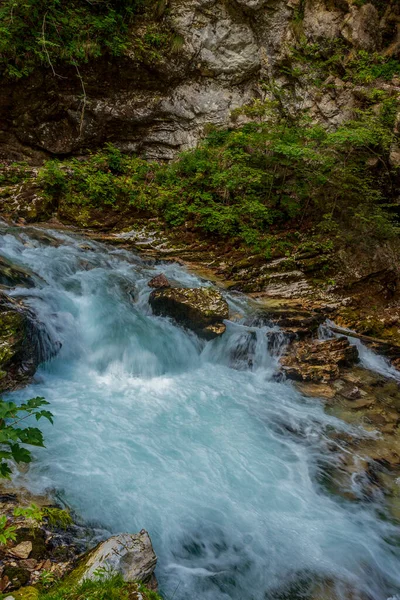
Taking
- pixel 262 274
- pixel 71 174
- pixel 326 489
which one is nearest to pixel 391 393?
pixel 326 489

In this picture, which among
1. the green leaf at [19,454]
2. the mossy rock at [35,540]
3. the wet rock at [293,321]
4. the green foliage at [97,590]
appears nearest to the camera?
the green leaf at [19,454]

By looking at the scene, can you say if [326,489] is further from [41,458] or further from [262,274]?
[262,274]

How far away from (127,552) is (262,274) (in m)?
7.50

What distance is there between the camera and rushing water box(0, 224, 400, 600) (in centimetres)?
310

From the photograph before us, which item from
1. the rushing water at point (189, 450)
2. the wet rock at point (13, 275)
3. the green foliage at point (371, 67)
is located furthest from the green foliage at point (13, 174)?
the green foliage at point (371, 67)

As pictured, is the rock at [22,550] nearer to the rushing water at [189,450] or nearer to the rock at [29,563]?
the rock at [29,563]

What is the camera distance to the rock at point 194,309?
261 inches

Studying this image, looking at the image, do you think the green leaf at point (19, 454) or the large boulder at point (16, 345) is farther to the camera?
the large boulder at point (16, 345)

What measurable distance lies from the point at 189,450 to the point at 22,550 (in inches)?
90.1

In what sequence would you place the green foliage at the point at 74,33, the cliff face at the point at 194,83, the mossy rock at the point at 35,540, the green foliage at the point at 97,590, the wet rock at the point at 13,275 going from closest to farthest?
the green foliage at the point at 97,590 → the mossy rock at the point at 35,540 → the wet rock at the point at 13,275 → the green foliage at the point at 74,33 → the cliff face at the point at 194,83

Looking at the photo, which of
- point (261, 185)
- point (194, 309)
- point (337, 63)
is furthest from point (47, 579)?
point (337, 63)

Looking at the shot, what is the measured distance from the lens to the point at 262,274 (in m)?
9.12

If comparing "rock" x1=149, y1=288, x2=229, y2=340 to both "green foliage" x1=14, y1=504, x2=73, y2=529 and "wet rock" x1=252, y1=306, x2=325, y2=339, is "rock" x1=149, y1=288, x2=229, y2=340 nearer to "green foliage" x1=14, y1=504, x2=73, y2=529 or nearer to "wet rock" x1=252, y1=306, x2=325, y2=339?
"wet rock" x1=252, y1=306, x2=325, y2=339

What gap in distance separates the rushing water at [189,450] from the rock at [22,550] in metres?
0.68
